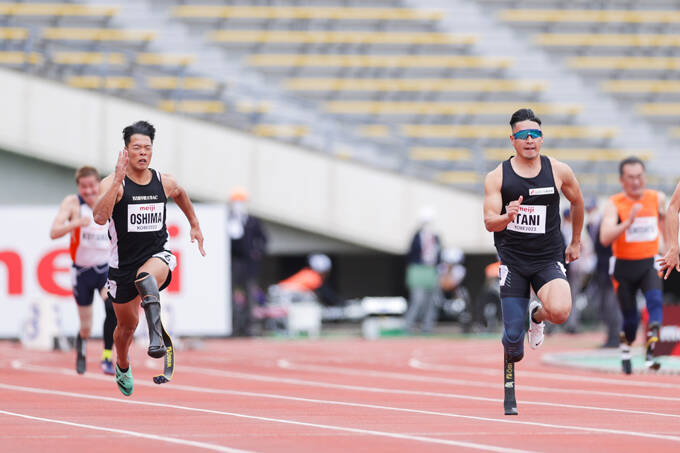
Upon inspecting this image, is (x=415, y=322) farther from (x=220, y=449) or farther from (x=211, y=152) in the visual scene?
(x=220, y=449)

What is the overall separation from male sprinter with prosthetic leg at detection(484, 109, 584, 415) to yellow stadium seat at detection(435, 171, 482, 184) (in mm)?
16751

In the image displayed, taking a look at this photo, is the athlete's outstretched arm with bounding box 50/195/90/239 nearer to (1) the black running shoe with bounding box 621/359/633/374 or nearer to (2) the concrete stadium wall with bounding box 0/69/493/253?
(1) the black running shoe with bounding box 621/359/633/374

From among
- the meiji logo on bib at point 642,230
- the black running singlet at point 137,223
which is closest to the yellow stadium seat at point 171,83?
the meiji logo on bib at point 642,230

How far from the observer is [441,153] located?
27.1 meters

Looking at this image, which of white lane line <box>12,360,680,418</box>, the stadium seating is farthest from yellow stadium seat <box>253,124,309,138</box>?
white lane line <box>12,360,680,418</box>

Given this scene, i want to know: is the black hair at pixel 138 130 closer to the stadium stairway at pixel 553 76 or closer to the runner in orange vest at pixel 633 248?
the runner in orange vest at pixel 633 248

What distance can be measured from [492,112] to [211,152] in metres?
6.57

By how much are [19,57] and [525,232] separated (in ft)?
56.8

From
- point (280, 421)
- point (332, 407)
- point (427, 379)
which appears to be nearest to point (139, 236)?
point (332, 407)

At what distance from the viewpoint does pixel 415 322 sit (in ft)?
77.4

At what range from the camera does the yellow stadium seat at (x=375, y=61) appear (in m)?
28.9

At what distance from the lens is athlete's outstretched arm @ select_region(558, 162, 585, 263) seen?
9516 millimetres

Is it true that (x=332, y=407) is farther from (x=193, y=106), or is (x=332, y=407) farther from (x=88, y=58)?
(x=88, y=58)

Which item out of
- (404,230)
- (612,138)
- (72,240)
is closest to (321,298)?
(404,230)
